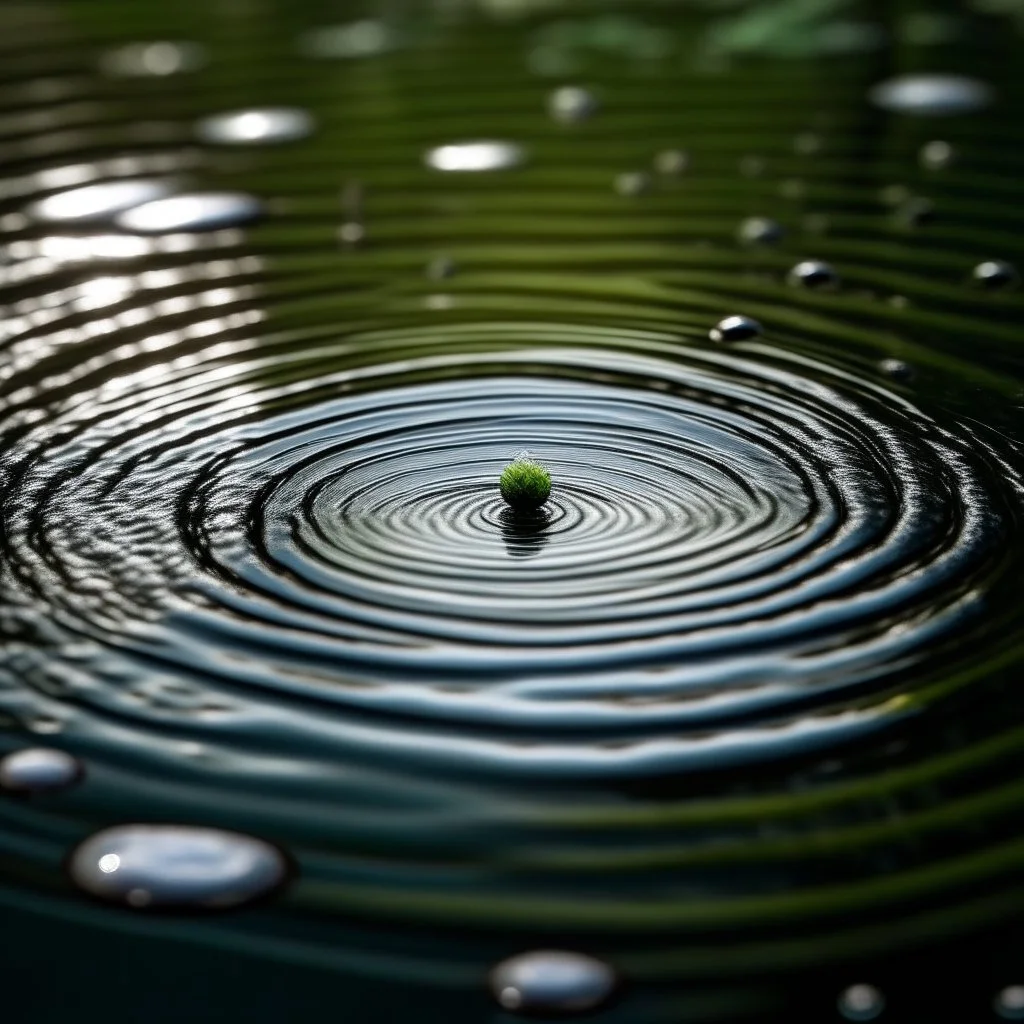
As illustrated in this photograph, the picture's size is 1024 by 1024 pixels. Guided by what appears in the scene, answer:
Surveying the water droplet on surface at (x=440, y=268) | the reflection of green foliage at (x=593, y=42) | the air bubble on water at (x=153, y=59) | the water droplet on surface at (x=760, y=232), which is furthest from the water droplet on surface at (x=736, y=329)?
the air bubble on water at (x=153, y=59)

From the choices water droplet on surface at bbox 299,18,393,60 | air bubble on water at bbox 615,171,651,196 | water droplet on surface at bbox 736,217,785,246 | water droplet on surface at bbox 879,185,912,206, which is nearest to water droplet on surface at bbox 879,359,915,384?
water droplet on surface at bbox 736,217,785,246

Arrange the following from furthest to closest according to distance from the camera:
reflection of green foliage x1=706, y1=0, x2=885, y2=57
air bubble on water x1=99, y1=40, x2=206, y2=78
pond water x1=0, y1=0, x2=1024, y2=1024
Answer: air bubble on water x1=99, y1=40, x2=206, y2=78 < reflection of green foliage x1=706, y1=0, x2=885, y2=57 < pond water x1=0, y1=0, x2=1024, y2=1024

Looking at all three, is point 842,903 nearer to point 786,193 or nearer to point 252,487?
point 252,487

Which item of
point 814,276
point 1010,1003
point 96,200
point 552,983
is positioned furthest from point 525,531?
point 96,200

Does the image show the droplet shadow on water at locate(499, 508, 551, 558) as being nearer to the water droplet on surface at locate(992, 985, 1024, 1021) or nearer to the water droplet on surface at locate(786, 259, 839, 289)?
the water droplet on surface at locate(992, 985, 1024, 1021)

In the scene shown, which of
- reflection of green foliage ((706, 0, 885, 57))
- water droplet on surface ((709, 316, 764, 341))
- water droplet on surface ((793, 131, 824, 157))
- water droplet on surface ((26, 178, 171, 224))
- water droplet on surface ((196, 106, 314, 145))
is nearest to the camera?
water droplet on surface ((709, 316, 764, 341))

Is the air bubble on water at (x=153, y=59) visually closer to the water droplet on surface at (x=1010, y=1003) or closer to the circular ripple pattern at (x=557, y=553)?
the circular ripple pattern at (x=557, y=553)

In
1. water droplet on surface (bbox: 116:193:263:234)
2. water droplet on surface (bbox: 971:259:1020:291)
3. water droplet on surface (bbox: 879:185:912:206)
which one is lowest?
water droplet on surface (bbox: 971:259:1020:291)
